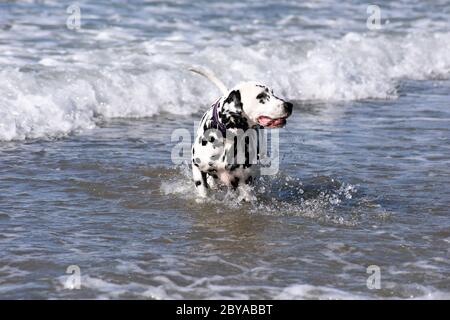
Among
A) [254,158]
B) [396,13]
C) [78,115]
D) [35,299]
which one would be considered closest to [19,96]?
[78,115]

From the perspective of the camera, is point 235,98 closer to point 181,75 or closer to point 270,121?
point 270,121

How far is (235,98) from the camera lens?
729 centimetres

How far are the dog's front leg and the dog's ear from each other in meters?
0.77

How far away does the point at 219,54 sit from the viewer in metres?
15.1

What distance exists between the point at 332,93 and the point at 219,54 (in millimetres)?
2255

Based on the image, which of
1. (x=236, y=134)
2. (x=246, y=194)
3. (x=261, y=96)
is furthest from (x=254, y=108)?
(x=246, y=194)

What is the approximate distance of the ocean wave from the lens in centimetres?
A: 1145

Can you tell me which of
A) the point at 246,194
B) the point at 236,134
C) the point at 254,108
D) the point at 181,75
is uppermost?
the point at 181,75

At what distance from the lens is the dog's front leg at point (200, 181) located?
7.81 meters

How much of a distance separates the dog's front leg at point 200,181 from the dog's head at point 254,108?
650 mm

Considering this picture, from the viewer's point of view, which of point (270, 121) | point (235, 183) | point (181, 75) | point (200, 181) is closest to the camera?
point (270, 121)

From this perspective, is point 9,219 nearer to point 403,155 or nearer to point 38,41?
point 403,155

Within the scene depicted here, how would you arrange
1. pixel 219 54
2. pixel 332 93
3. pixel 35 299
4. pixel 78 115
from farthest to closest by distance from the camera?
pixel 219 54
pixel 332 93
pixel 78 115
pixel 35 299

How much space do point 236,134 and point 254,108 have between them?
1.05 ft
